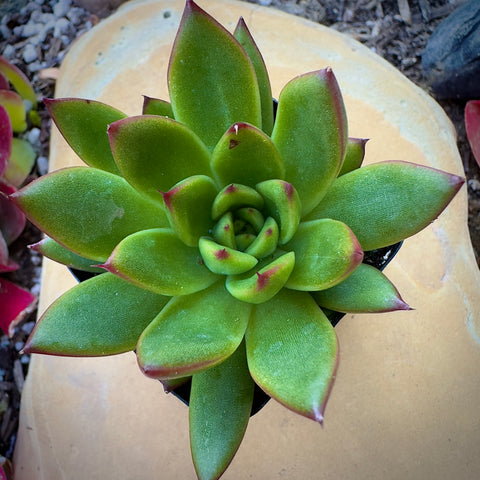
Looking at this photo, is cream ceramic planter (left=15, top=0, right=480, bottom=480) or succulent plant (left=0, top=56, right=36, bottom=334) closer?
cream ceramic planter (left=15, top=0, right=480, bottom=480)

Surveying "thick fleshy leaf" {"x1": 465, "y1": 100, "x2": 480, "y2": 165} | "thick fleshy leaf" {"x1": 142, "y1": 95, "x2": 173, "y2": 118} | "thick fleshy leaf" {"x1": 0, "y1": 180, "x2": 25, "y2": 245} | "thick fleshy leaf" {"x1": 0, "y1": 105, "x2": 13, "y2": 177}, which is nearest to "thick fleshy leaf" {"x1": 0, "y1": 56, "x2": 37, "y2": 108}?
"thick fleshy leaf" {"x1": 0, "y1": 105, "x2": 13, "y2": 177}

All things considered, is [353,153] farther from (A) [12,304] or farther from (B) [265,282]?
(A) [12,304]

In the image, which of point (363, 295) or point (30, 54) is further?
point (30, 54)

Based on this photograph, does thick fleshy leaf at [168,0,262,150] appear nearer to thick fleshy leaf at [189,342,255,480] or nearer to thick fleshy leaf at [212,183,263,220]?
thick fleshy leaf at [212,183,263,220]

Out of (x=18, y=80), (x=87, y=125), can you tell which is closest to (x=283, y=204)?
(x=87, y=125)

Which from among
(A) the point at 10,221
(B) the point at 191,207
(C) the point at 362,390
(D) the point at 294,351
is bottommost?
(C) the point at 362,390

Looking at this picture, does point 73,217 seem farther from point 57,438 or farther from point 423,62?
point 423,62
